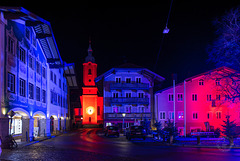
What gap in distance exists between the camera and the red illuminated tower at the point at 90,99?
72.7 m

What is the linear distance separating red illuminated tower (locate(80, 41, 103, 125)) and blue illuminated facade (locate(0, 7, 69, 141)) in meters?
32.6

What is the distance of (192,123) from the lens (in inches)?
1715

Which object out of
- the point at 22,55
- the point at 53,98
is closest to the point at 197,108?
the point at 53,98

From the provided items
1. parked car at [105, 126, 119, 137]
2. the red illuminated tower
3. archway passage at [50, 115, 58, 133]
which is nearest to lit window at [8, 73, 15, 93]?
parked car at [105, 126, 119, 137]

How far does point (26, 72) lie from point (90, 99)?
156 ft

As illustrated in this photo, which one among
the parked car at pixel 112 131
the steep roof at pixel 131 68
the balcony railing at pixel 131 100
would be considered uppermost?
the steep roof at pixel 131 68

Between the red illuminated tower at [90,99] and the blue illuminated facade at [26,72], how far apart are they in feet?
107

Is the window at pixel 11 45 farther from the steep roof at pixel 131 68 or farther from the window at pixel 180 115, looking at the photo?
the window at pixel 180 115

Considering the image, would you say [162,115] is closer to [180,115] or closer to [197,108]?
[180,115]

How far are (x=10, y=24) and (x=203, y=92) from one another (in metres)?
31.0

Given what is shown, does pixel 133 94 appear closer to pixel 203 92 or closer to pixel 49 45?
pixel 203 92

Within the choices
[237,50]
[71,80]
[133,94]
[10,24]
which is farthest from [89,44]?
[237,50]

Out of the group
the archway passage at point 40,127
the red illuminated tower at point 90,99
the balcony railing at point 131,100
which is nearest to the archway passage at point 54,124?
the archway passage at point 40,127

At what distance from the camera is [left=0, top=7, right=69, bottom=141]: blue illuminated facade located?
21484 millimetres
